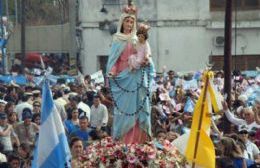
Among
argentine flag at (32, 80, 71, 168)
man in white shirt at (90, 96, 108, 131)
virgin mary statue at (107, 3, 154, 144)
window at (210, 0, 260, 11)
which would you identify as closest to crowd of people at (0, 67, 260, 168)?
man in white shirt at (90, 96, 108, 131)

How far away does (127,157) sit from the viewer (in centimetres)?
1208

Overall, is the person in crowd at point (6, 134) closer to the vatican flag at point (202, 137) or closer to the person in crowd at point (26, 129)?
the person in crowd at point (26, 129)

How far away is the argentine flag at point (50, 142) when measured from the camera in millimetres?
12641

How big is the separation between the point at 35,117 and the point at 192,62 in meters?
24.3

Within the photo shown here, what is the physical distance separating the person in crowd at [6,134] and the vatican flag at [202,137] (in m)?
5.58

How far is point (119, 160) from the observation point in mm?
12102

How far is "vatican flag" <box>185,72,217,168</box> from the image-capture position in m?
12.8

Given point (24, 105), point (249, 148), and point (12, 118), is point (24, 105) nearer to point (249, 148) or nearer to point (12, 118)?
point (12, 118)

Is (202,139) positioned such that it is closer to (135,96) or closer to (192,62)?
(135,96)

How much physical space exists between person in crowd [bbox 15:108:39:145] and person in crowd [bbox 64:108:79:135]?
0.57 m

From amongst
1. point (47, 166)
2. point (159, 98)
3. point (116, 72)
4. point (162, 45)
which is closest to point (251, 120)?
point (159, 98)

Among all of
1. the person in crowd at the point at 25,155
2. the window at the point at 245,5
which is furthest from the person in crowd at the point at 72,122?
the window at the point at 245,5

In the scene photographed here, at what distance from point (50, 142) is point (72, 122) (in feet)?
21.8

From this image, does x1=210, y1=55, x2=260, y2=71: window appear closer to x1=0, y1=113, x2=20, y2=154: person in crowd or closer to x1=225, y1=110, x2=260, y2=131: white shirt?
x1=225, y1=110, x2=260, y2=131: white shirt
